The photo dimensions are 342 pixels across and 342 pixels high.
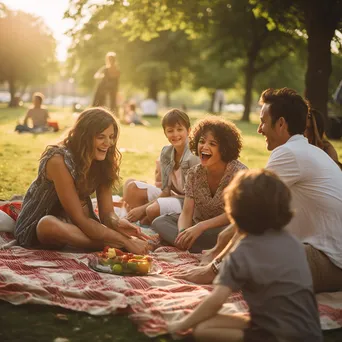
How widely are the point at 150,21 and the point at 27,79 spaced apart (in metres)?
46.5

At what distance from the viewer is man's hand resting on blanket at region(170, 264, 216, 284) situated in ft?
13.9

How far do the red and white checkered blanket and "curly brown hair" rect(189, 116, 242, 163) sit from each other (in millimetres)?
1161

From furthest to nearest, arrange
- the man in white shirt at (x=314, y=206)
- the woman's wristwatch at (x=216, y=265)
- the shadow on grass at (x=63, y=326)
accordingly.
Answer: the woman's wristwatch at (x=216, y=265)
the man in white shirt at (x=314, y=206)
the shadow on grass at (x=63, y=326)

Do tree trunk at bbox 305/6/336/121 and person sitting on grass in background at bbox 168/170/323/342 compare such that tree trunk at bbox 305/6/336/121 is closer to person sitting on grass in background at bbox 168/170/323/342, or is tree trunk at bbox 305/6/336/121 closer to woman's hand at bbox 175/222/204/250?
woman's hand at bbox 175/222/204/250

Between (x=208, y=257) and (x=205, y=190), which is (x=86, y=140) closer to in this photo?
(x=205, y=190)

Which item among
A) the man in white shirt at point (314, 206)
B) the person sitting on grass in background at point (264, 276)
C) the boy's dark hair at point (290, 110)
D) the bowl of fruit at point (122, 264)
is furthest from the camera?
the bowl of fruit at point (122, 264)

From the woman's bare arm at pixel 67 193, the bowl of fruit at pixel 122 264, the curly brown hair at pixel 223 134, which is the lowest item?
the bowl of fruit at pixel 122 264

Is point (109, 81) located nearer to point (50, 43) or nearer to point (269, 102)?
point (269, 102)

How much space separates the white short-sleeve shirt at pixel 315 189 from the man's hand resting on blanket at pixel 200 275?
0.69 m

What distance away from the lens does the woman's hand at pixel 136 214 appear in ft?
21.4


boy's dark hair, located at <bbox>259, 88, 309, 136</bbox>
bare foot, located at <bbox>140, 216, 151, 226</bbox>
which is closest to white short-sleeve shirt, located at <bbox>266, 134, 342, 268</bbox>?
boy's dark hair, located at <bbox>259, 88, 309, 136</bbox>

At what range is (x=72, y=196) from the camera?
4.84 meters

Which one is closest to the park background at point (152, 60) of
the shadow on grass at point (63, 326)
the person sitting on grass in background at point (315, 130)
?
the shadow on grass at point (63, 326)

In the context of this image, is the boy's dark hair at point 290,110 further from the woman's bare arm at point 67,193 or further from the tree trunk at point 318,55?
the tree trunk at point 318,55
